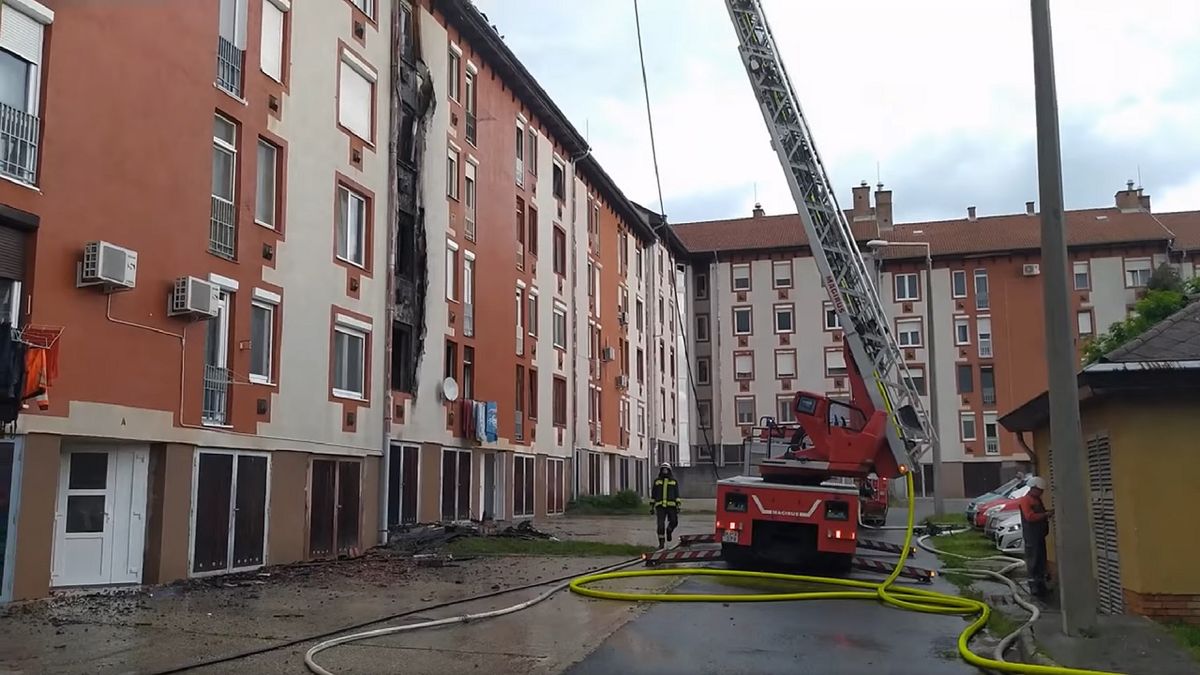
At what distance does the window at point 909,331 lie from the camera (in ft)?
205

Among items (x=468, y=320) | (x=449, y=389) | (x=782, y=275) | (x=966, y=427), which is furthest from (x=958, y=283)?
(x=449, y=389)

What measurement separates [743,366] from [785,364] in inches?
104

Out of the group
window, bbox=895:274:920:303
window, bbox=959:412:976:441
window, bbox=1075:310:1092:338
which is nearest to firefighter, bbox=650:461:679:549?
window, bbox=959:412:976:441

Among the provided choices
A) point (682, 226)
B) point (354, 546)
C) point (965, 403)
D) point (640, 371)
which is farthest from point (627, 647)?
point (682, 226)

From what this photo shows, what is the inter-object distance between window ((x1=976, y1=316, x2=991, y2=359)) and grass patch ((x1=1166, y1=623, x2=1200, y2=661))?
53877mm

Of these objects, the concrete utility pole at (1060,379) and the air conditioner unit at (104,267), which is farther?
the air conditioner unit at (104,267)

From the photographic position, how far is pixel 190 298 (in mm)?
15891

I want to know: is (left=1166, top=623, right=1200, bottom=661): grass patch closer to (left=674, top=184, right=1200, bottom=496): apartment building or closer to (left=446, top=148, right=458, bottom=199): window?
(left=446, top=148, right=458, bottom=199): window

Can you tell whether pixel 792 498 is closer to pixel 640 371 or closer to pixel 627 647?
pixel 627 647

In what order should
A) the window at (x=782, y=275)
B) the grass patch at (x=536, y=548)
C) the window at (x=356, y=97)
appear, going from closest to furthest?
the grass patch at (x=536, y=548), the window at (x=356, y=97), the window at (x=782, y=275)

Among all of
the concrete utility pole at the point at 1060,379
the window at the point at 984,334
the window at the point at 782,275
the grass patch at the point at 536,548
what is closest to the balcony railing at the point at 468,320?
the grass patch at the point at 536,548

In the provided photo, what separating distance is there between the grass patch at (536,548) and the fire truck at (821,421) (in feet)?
13.1

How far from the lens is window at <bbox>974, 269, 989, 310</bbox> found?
6209 cm

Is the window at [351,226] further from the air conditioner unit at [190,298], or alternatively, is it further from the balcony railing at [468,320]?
the balcony railing at [468,320]
